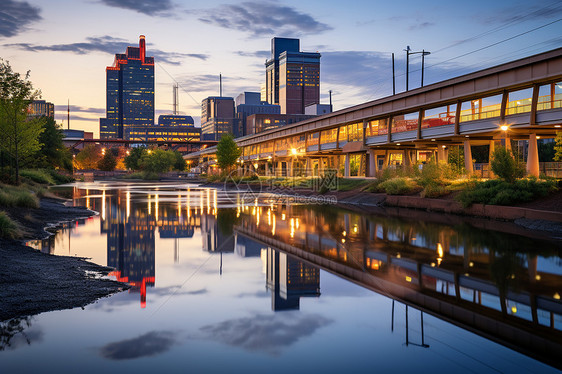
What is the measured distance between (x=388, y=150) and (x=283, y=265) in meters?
49.5

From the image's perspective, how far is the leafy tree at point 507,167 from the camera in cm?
2505

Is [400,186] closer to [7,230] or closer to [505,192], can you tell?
[505,192]

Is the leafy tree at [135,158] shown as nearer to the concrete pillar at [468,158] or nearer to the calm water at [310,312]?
the concrete pillar at [468,158]

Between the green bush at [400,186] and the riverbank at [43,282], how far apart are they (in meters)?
24.8

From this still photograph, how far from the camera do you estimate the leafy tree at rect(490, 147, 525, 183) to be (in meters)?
25.0

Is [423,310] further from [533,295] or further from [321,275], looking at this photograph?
[321,275]

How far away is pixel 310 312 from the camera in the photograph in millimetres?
7832

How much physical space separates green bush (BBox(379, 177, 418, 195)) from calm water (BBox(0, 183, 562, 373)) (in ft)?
58.0

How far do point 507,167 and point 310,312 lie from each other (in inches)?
824

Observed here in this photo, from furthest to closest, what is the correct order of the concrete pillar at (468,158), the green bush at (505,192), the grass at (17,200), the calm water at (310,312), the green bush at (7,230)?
the concrete pillar at (468,158), the green bush at (505,192), the grass at (17,200), the green bush at (7,230), the calm water at (310,312)

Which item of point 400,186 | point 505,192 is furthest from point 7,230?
point 400,186

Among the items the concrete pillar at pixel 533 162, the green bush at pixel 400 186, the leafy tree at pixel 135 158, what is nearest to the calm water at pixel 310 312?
the green bush at pixel 400 186

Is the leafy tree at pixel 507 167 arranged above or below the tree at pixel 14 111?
below

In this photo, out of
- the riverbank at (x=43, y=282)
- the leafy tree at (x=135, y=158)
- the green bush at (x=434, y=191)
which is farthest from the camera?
the leafy tree at (x=135, y=158)
